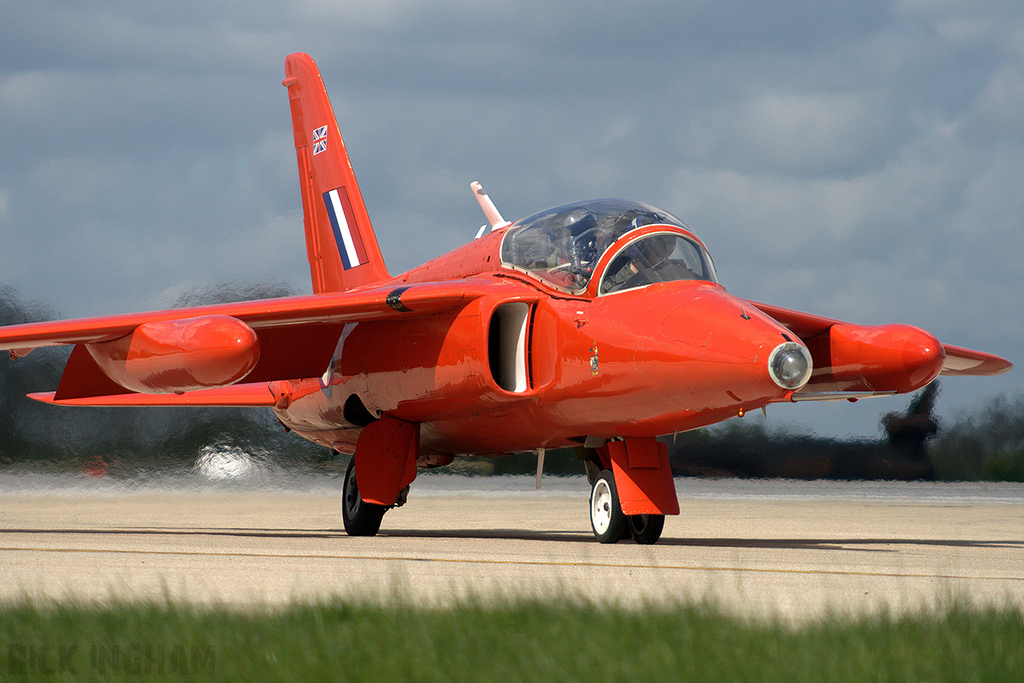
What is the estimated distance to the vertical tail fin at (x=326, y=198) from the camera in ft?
46.9

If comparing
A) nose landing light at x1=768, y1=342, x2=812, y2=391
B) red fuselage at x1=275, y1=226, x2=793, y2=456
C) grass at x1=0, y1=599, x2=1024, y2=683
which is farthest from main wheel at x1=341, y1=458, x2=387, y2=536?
grass at x1=0, y1=599, x2=1024, y2=683

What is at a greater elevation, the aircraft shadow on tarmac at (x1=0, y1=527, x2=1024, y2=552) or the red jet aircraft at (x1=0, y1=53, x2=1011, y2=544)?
the red jet aircraft at (x1=0, y1=53, x2=1011, y2=544)

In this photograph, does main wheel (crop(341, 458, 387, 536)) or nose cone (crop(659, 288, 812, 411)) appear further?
main wheel (crop(341, 458, 387, 536))

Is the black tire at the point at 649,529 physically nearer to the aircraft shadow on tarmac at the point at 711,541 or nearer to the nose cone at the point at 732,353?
the aircraft shadow on tarmac at the point at 711,541

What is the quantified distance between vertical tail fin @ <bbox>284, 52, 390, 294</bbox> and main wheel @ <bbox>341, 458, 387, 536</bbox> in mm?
3051

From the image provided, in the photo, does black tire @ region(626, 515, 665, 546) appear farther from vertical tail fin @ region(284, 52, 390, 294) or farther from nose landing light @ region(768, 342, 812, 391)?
vertical tail fin @ region(284, 52, 390, 294)

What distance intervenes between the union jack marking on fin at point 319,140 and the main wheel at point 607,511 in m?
7.46

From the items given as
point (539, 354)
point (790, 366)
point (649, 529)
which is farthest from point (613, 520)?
point (790, 366)

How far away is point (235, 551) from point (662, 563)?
3158 millimetres

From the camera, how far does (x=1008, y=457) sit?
17.4 m

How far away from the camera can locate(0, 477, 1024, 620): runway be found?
496 cm

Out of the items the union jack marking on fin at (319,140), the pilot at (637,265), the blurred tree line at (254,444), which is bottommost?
the blurred tree line at (254,444)

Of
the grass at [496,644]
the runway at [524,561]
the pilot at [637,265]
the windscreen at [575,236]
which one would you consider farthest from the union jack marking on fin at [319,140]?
the grass at [496,644]

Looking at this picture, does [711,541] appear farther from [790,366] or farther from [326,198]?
[326,198]
